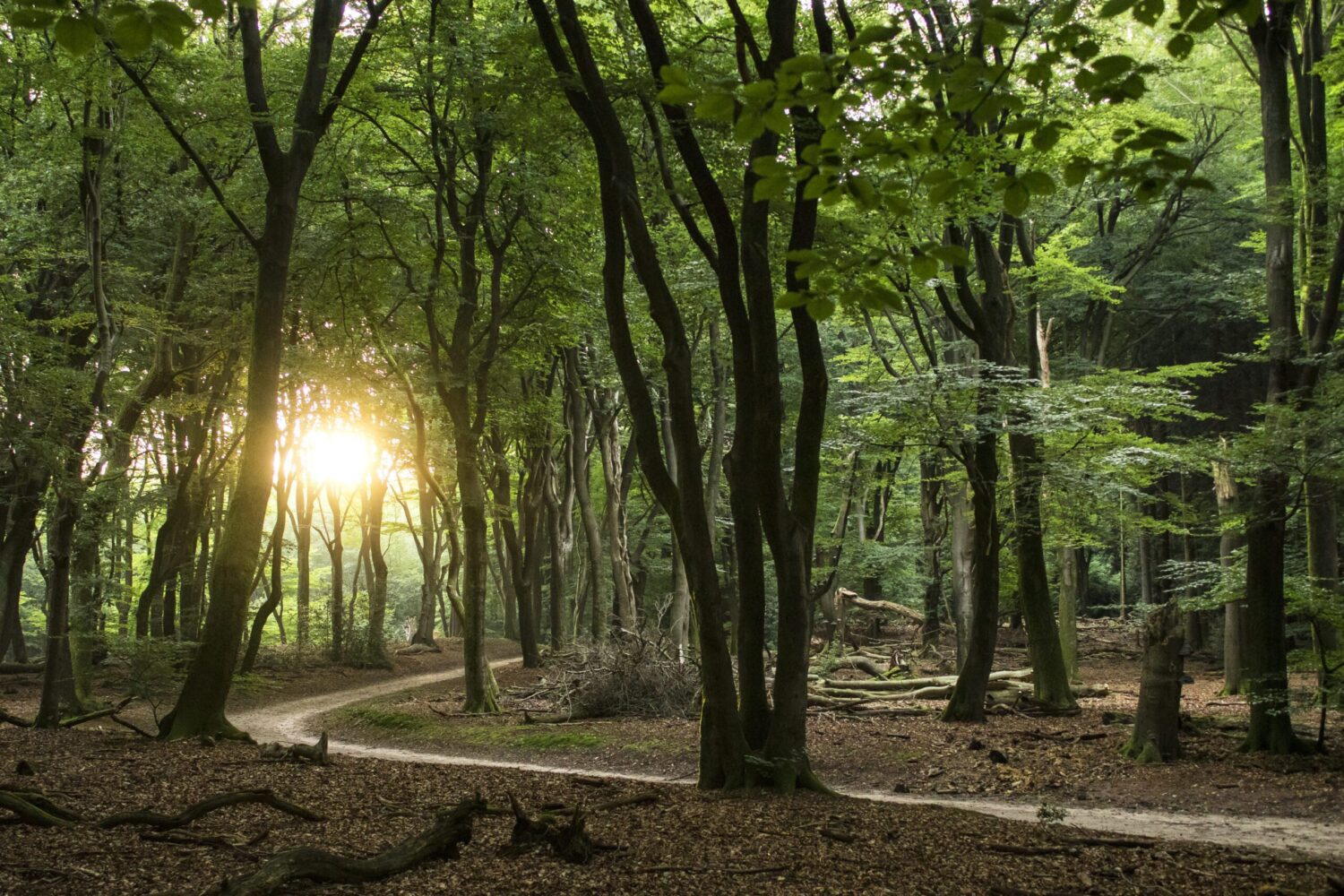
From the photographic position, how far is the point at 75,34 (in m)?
2.66

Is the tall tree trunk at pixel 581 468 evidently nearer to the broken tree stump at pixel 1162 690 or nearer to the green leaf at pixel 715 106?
the broken tree stump at pixel 1162 690

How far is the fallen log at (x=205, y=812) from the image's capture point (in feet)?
17.2

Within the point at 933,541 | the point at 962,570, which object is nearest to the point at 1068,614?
the point at 962,570

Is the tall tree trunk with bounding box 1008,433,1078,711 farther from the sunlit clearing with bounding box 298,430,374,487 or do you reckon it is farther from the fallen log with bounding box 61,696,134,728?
the sunlit clearing with bounding box 298,430,374,487

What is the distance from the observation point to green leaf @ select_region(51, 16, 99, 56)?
262 centimetres

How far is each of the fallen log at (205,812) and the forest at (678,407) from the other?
0.12 ft

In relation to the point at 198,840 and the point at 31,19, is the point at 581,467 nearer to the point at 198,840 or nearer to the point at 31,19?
the point at 198,840

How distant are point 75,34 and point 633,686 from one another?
12.6 meters

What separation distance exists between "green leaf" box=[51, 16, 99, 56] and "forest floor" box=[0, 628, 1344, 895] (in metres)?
3.64

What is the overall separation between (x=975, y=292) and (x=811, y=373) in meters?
7.50

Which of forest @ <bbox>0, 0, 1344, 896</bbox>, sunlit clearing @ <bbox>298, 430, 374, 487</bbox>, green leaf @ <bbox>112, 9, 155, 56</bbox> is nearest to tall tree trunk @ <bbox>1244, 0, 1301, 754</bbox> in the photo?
forest @ <bbox>0, 0, 1344, 896</bbox>

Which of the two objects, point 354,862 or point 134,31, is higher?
point 134,31

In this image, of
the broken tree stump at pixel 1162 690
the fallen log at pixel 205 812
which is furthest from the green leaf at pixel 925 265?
the broken tree stump at pixel 1162 690

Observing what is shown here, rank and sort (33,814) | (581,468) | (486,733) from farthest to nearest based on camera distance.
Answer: (581,468) → (486,733) → (33,814)
